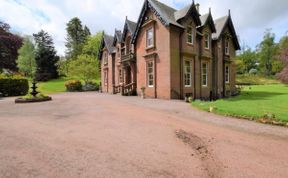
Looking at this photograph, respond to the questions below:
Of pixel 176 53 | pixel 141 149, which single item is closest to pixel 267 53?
pixel 176 53

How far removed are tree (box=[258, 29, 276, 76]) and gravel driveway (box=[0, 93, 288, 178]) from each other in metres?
78.3

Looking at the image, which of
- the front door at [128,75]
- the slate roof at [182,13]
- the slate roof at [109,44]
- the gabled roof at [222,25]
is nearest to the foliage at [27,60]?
the slate roof at [109,44]

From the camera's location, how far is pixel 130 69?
24172 mm

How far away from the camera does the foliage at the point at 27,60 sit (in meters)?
52.0

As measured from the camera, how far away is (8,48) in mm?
55844

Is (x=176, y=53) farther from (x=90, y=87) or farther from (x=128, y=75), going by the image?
(x=90, y=87)

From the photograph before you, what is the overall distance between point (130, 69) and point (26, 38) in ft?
160

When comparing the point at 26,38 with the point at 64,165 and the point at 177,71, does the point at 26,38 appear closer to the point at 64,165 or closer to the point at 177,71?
the point at 177,71

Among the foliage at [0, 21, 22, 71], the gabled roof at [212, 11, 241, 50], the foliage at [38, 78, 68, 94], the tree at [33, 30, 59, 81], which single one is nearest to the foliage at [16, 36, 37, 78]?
the tree at [33, 30, 59, 81]

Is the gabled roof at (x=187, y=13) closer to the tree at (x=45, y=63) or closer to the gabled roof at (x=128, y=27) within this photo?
the gabled roof at (x=128, y=27)

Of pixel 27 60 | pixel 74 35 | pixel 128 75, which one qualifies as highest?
pixel 74 35

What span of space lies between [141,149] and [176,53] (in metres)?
14.0

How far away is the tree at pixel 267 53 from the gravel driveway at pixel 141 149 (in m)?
78.3

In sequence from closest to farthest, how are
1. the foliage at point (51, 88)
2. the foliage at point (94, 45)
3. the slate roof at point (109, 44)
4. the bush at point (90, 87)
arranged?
the slate roof at point (109, 44)
the foliage at point (51, 88)
the bush at point (90, 87)
the foliage at point (94, 45)
